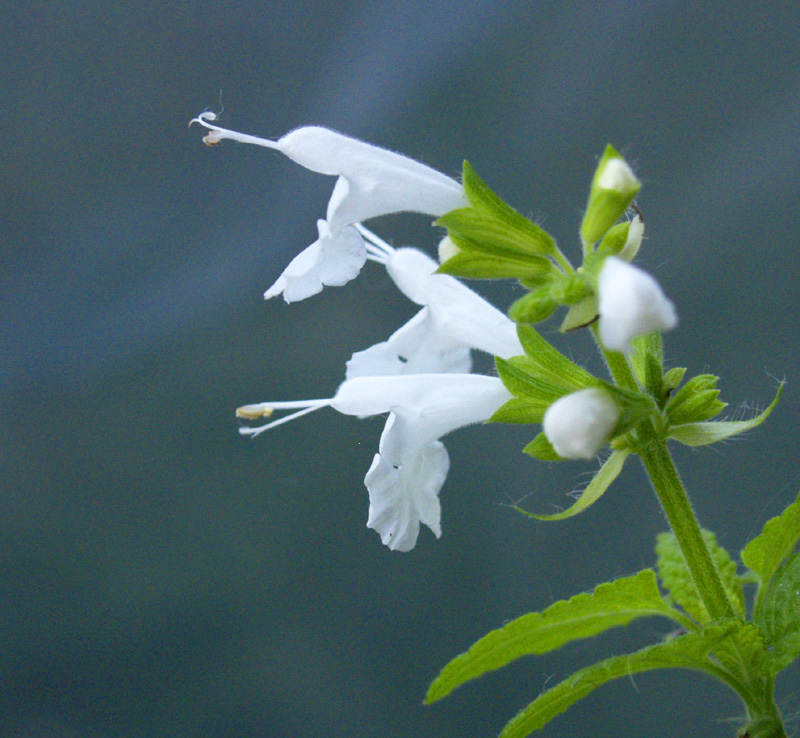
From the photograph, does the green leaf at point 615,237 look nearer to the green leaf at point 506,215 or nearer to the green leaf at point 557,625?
the green leaf at point 506,215

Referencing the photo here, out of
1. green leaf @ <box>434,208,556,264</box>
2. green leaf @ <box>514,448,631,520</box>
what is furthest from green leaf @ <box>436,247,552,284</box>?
green leaf @ <box>514,448,631,520</box>

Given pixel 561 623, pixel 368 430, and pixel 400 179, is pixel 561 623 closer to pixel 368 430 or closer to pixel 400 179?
pixel 400 179

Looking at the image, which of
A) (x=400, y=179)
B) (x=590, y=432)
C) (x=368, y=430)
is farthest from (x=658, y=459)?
(x=368, y=430)

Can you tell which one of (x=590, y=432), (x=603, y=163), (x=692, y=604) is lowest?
(x=692, y=604)

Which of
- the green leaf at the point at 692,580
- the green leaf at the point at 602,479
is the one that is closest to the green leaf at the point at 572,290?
the green leaf at the point at 602,479

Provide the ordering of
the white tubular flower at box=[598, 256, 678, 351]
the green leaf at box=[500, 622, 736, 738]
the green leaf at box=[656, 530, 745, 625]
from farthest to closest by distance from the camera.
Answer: the green leaf at box=[656, 530, 745, 625] → the green leaf at box=[500, 622, 736, 738] → the white tubular flower at box=[598, 256, 678, 351]

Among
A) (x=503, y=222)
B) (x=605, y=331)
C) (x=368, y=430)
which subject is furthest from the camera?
(x=368, y=430)

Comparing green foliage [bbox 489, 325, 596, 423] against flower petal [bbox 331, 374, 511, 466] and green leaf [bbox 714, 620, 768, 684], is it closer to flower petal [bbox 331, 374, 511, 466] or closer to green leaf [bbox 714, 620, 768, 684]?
flower petal [bbox 331, 374, 511, 466]
